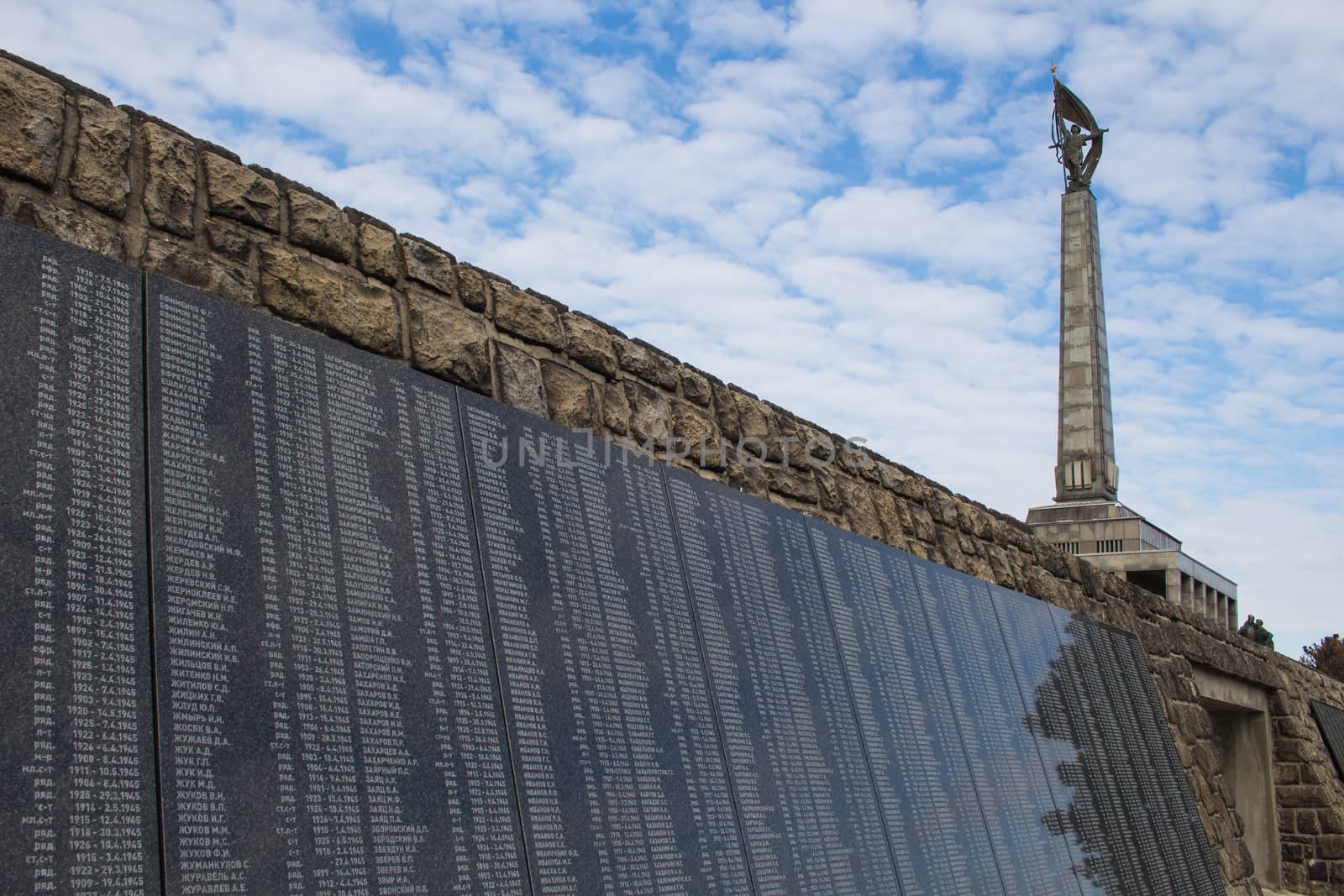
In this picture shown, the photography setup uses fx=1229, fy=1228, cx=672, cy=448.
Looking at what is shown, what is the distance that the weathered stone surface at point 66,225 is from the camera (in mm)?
2922

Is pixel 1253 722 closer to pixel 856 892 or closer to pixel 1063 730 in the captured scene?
pixel 1063 730

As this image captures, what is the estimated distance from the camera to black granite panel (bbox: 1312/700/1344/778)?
13.2 meters

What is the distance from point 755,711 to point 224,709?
2.17 m

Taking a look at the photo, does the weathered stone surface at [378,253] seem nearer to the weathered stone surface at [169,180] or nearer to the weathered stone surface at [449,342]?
the weathered stone surface at [449,342]

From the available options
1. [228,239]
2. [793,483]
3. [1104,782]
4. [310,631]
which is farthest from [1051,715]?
[228,239]

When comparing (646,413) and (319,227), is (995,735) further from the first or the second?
(319,227)

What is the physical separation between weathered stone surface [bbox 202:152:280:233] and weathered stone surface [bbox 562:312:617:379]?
1.30 m

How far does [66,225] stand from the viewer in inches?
118

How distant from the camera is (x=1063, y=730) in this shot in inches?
275

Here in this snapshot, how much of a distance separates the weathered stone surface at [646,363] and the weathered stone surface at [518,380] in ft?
1.90

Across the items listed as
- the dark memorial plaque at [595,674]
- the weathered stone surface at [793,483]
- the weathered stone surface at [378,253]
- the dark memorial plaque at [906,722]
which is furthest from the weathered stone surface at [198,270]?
the dark memorial plaque at [906,722]

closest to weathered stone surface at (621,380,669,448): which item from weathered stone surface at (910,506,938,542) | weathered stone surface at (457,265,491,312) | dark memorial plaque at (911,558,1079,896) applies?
weathered stone surface at (457,265,491,312)

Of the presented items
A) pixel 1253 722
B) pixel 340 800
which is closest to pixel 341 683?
pixel 340 800

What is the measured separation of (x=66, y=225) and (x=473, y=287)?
147 cm
